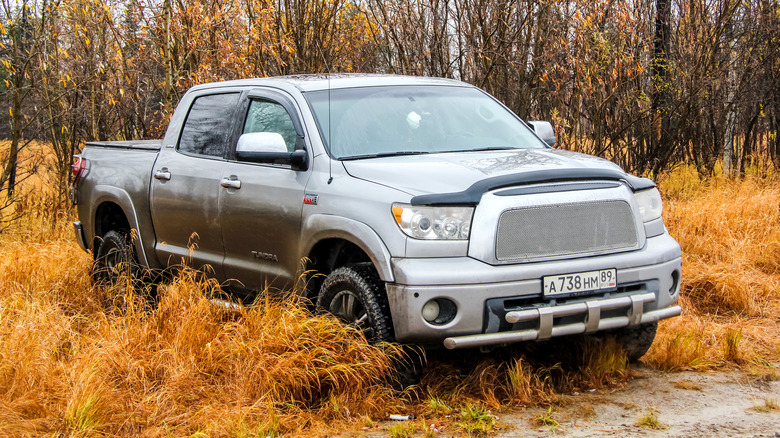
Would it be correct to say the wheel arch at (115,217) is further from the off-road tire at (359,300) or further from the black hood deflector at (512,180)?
the black hood deflector at (512,180)

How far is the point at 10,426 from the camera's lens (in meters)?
4.05

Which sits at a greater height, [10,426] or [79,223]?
[79,223]

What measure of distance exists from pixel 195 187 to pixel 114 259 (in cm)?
161

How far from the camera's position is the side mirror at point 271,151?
5254 mm

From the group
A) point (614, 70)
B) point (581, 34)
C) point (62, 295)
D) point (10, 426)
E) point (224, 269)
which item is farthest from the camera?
point (614, 70)

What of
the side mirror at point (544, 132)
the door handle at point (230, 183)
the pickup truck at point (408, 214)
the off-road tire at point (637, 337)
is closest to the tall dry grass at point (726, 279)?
the off-road tire at point (637, 337)

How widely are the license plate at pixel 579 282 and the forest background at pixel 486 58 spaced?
255 inches

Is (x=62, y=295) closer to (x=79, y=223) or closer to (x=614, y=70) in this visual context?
(x=79, y=223)

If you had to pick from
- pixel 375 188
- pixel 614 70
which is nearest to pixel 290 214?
pixel 375 188

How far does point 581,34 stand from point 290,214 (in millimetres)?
6608

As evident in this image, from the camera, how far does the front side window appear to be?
5641mm

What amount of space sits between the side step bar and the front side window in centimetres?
184

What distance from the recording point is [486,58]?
11500 millimetres

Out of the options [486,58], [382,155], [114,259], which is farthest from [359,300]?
[486,58]
